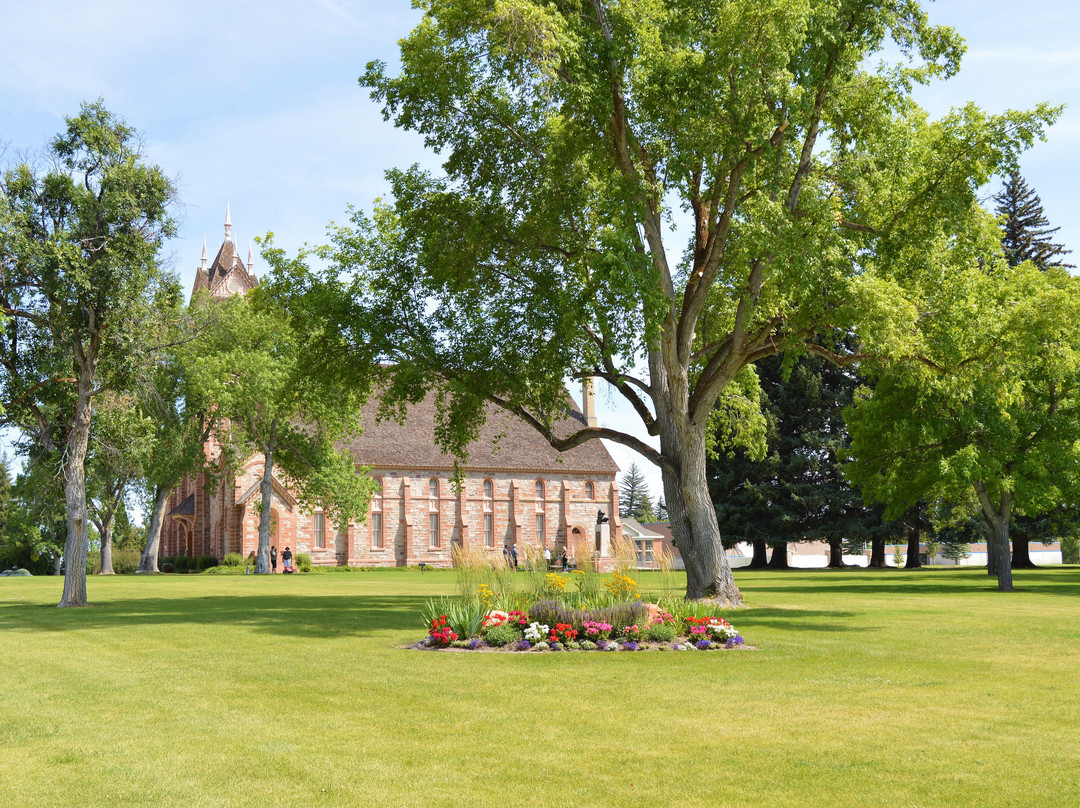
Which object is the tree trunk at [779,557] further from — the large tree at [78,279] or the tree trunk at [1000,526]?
the large tree at [78,279]

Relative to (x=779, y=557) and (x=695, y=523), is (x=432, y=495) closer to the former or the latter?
(x=779, y=557)

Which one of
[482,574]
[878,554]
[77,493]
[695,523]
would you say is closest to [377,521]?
[878,554]

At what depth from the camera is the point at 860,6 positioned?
2030 cm

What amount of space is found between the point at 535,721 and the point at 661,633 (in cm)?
611

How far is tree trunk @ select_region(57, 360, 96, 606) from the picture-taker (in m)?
24.8

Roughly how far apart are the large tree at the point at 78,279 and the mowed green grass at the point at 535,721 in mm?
9647

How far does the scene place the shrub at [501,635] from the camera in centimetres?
1449

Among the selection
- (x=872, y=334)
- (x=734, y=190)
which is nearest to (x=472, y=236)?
(x=734, y=190)

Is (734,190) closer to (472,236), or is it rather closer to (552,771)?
(472,236)

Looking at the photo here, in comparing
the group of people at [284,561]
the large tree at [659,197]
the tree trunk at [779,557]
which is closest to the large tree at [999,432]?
the large tree at [659,197]

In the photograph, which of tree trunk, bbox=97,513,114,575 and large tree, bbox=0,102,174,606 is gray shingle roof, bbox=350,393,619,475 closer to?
tree trunk, bbox=97,513,114,575

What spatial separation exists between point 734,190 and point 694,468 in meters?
Result: 6.31

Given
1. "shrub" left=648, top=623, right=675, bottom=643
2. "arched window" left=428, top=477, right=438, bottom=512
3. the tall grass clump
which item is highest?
"arched window" left=428, top=477, right=438, bottom=512

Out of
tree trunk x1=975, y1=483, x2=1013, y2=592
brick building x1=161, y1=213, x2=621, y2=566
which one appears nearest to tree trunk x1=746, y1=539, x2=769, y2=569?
brick building x1=161, y1=213, x2=621, y2=566
